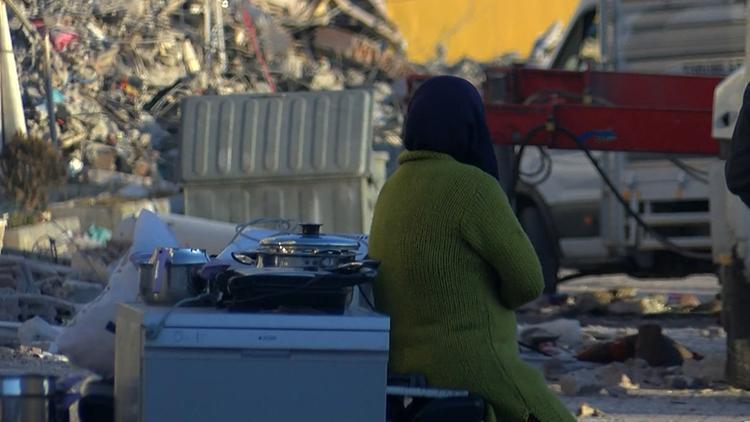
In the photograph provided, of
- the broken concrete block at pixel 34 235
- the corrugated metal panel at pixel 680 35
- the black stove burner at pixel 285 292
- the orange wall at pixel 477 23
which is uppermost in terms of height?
the orange wall at pixel 477 23

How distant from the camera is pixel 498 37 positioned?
129 ft

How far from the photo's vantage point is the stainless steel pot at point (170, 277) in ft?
13.9

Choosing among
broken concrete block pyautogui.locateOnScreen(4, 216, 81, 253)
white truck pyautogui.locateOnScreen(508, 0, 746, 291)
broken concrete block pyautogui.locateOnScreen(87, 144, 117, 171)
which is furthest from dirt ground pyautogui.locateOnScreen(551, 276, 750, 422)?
broken concrete block pyautogui.locateOnScreen(87, 144, 117, 171)

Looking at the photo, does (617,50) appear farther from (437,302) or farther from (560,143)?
(437,302)

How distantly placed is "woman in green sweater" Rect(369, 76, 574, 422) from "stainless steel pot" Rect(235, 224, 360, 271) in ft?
0.49

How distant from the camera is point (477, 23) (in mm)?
39438

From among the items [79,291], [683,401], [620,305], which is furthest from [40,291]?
[620,305]

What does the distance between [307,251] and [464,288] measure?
1.52ft

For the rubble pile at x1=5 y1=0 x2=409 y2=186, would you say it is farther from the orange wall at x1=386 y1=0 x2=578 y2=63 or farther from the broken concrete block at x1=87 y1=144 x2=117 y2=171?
the orange wall at x1=386 y1=0 x2=578 y2=63

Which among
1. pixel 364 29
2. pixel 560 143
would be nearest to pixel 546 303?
pixel 560 143

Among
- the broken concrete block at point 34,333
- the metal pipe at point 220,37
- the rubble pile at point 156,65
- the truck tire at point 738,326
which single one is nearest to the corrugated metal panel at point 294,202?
the broken concrete block at point 34,333

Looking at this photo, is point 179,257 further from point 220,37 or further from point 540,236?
point 220,37

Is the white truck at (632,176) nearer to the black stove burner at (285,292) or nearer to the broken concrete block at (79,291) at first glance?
the broken concrete block at (79,291)

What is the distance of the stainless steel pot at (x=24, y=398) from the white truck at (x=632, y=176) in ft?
25.9
